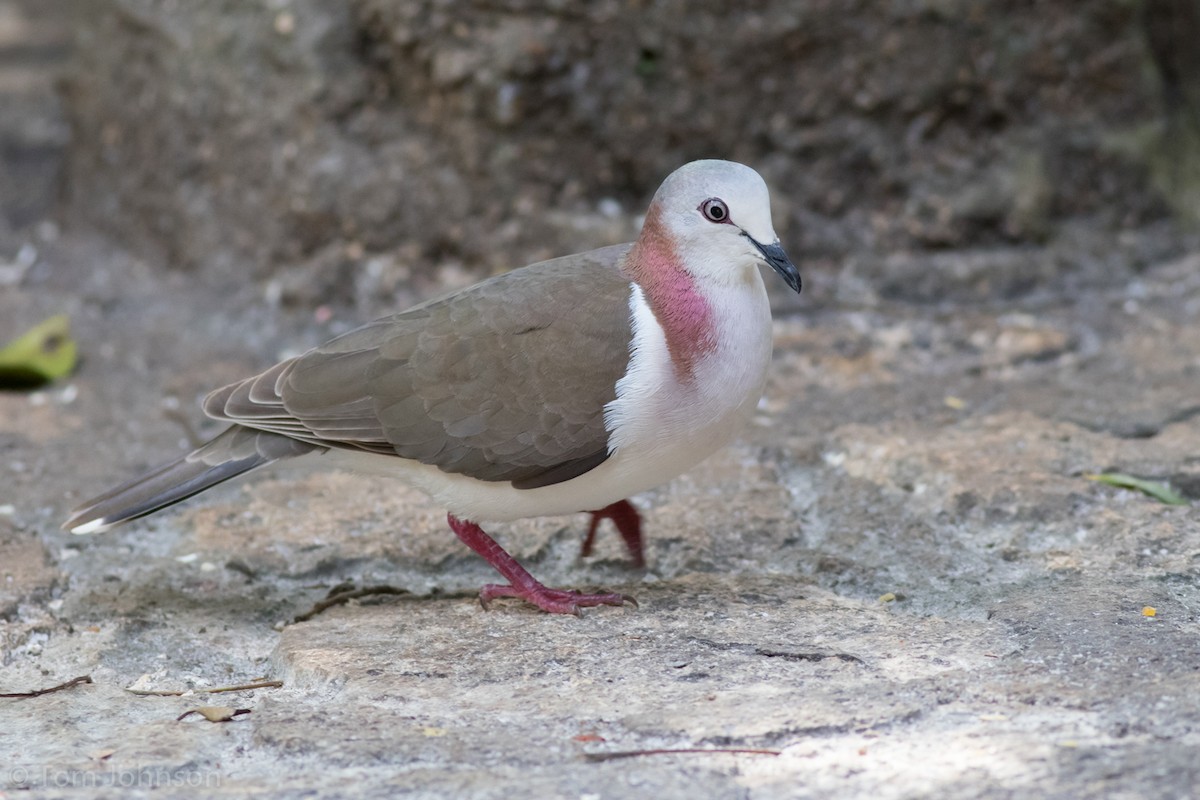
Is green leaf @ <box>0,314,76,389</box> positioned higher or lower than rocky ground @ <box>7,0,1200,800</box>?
higher

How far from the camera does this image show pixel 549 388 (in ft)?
11.3

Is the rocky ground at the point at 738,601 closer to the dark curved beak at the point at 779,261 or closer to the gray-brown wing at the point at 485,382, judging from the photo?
the gray-brown wing at the point at 485,382

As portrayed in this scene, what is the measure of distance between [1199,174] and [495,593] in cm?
385

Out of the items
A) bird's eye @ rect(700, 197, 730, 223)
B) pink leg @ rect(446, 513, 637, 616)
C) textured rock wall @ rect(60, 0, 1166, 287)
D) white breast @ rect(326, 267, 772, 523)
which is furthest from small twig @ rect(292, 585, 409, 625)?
textured rock wall @ rect(60, 0, 1166, 287)

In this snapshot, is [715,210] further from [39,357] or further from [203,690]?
[39,357]

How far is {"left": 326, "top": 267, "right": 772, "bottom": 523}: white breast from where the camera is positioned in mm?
3338

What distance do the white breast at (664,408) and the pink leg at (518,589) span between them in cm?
14

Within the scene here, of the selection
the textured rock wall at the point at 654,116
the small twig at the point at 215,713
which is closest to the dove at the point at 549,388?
the small twig at the point at 215,713

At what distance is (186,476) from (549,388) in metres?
1.04

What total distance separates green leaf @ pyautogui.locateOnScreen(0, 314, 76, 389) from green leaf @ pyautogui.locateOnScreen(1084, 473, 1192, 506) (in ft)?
12.2

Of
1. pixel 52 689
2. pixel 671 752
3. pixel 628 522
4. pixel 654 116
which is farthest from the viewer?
pixel 654 116

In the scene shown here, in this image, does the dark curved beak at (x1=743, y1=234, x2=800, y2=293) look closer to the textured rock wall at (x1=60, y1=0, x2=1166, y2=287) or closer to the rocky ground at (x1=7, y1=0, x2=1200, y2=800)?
the rocky ground at (x1=7, y1=0, x2=1200, y2=800)

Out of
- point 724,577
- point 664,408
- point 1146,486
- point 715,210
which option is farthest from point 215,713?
point 1146,486

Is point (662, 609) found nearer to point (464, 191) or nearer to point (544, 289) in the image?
point (544, 289)
